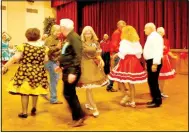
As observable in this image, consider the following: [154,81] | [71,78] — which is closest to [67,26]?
[71,78]

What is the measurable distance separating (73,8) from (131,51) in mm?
7787

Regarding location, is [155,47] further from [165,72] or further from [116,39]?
[116,39]

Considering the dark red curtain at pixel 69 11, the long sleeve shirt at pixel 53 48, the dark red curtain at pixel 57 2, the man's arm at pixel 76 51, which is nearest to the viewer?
the man's arm at pixel 76 51

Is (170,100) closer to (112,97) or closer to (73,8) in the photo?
(112,97)

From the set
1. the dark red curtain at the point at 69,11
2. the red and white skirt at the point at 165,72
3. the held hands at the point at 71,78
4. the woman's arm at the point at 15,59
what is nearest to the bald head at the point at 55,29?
the woman's arm at the point at 15,59

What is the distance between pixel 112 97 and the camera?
15.6 ft

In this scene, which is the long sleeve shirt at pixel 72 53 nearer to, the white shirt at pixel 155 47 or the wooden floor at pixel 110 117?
the wooden floor at pixel 110 117

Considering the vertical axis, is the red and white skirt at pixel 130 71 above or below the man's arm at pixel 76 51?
below

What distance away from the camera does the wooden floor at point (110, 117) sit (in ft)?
10.5

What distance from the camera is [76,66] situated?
307 cm

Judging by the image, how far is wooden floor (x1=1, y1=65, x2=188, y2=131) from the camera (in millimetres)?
3211

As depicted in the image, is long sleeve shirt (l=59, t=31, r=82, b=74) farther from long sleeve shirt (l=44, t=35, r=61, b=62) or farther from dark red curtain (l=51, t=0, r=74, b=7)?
dark red curtain (l=51, t=0, r=74, b=7)

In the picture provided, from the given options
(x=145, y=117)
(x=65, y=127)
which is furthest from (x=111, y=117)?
(x=65, y=127)

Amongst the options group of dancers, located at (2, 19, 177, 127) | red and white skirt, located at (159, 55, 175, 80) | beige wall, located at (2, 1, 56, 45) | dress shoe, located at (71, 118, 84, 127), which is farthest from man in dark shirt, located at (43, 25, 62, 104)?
beige wall, located at (2, 1, 56, 45)
